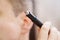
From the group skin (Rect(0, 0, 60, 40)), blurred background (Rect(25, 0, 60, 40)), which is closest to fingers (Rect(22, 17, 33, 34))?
skin (Rect(0, 0, 60, 40))

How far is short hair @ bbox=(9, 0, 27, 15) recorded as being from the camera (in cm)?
70

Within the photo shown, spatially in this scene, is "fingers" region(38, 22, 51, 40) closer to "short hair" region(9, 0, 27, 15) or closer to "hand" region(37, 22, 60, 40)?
"hand" region(37, 22, 60, 40)

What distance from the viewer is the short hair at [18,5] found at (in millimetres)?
700

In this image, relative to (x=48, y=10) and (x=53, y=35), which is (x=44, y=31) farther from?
(x=48, y=10)

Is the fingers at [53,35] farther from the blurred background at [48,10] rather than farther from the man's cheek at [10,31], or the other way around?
the blurred background at [48,10]

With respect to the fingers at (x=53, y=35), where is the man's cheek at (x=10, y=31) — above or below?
below

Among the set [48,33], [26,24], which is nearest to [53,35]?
[48,33]

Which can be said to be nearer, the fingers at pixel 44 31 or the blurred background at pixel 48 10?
the fingers at pixel 44 31

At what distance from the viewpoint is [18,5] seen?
706 mm

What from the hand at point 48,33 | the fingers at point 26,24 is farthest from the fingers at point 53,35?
the fingers at point 26,24

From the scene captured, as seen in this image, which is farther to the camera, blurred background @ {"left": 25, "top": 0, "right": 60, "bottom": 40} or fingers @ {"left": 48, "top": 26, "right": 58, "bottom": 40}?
blurred background @ {"left": 25, "top": 0, "right": 60, "bottom": 40}

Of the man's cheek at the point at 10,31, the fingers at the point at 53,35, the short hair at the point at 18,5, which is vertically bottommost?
the man's cheek at the point at 10,31

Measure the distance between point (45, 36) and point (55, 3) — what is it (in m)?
0.45

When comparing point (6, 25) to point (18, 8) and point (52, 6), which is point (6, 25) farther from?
point (52, 6)
